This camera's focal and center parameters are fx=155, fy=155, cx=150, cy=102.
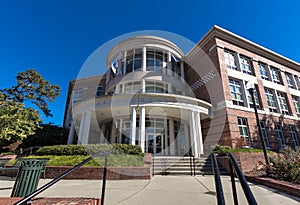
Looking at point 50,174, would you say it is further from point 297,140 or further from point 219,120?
point 297,140

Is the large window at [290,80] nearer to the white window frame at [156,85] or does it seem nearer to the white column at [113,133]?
the white window frame at [156,85]

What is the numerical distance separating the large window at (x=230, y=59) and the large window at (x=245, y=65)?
3.35 feet

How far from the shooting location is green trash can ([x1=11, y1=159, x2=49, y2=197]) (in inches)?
134

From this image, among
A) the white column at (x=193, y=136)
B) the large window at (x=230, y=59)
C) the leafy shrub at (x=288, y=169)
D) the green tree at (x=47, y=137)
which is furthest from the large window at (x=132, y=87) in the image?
the leafy shrub at (x=288, y=169)

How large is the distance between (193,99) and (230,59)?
7310mm

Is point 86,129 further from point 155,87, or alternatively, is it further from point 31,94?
point 31,94

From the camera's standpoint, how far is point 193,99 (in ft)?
39.2

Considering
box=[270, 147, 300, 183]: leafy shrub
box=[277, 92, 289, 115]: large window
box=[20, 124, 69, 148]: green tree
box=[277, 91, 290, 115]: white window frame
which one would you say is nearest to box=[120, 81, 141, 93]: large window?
box=[20, 124, 69, 148]: green tree

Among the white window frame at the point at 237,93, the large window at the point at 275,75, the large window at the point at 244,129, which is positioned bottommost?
the large window at the point at 244,129

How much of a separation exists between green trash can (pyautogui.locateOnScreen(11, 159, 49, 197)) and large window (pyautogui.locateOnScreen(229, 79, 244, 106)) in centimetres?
1453

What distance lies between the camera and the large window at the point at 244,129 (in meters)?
12.6

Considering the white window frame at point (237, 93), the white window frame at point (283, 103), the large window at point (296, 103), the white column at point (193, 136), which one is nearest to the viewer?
the white column at point (193, 136)

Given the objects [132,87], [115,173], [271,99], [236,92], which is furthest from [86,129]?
[271,99]

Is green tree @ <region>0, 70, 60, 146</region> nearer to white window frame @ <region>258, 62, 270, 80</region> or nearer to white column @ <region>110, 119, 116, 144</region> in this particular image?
white column @ <region>110, 119, 116, 144</region>
